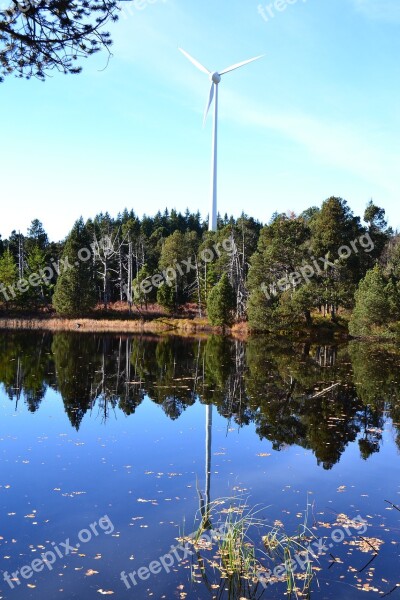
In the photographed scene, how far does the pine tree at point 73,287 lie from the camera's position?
6212cm

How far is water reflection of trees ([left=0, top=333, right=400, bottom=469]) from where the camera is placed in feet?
55.8

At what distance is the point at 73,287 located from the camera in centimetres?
6203

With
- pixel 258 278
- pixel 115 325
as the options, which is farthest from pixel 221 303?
pixel 115 325

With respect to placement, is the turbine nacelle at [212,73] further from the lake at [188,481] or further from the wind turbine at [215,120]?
the lake at [188,481]

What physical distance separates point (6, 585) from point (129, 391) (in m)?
15.0

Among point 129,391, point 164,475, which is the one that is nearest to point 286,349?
point 129,391

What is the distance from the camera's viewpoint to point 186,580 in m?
7.78

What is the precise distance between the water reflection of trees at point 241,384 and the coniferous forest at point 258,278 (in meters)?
9.05

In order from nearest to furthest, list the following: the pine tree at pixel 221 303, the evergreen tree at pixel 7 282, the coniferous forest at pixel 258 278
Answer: the coniferous forest at pixel 258 278 → the pine tree at pixel 221 303 → the evergreen tree at pixel 7 282

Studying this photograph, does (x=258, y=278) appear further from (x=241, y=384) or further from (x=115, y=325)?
(x=241, y=384)

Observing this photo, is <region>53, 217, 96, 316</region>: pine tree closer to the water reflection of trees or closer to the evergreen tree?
the evergreen tree

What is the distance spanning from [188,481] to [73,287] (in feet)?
172

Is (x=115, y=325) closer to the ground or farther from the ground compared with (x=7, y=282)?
closer to the ground

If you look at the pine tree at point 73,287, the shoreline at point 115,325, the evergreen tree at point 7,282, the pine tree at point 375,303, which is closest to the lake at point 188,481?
the pine tree at point 375,303
